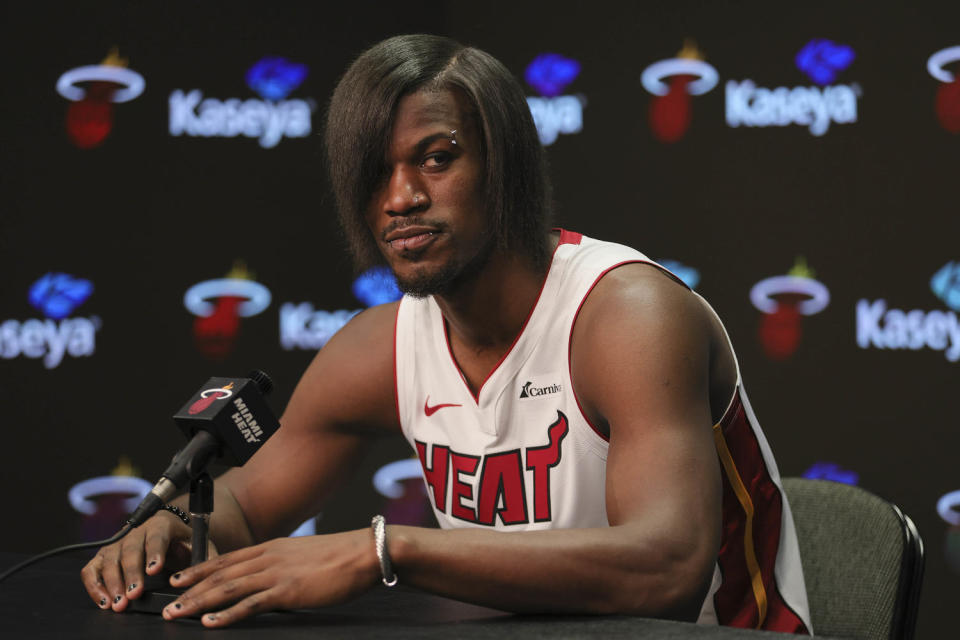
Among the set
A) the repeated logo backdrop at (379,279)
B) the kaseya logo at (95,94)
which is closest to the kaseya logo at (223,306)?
the repeated logo backdrop at (379,279)

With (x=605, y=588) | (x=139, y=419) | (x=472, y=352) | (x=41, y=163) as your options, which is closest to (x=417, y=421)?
(x=472, y=352)

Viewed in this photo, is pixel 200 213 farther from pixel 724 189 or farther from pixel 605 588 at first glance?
pixel 605 588

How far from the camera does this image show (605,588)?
3.30 ft

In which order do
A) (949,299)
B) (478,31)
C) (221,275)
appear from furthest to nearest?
(478,31)
(221,275)
(949,299)

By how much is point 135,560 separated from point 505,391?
21.1 inches

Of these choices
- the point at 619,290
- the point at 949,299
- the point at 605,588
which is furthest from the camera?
the point at 949,299

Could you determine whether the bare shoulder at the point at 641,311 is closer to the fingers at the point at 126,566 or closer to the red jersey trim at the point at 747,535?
the red jersey trim at the point at 747,535

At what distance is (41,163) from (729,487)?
214 cm

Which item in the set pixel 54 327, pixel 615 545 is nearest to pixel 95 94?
pixel 54 327

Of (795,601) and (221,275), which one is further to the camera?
(221,275)

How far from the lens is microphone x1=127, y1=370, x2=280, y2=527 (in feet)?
3.43

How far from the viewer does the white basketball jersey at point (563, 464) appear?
136 centimetres

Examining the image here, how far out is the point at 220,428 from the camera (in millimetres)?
1045

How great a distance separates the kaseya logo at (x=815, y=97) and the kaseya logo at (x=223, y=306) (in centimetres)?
155
